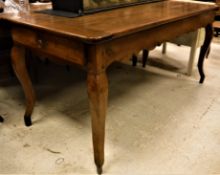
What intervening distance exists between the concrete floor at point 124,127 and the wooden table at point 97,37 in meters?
0.21

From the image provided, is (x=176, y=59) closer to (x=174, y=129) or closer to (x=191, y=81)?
(x=191, y=81)

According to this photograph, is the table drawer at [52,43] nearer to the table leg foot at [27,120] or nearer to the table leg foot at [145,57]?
the table leg foot at [27,120]

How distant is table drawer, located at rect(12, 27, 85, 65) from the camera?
3.68 ft

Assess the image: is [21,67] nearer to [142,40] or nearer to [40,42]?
[40,42]

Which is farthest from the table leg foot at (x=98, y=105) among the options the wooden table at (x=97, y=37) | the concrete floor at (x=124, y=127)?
the concrete floor at (x=124, y=127)

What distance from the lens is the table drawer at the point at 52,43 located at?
3.68ft

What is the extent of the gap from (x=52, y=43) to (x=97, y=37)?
308 millimetres

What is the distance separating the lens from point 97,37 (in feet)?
3.32

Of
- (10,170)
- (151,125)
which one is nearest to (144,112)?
(151,125)

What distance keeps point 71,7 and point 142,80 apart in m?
1.19

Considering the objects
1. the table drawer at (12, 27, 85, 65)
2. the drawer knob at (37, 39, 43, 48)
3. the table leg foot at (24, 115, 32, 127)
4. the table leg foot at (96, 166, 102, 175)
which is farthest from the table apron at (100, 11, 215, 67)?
the table leg foot at (24, 115, 32, 127)

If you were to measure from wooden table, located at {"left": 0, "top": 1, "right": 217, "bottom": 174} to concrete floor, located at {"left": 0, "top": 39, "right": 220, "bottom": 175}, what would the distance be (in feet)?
0.69

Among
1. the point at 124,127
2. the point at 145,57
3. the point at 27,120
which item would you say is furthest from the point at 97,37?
the point at 145,57

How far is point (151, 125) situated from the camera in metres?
1.73
